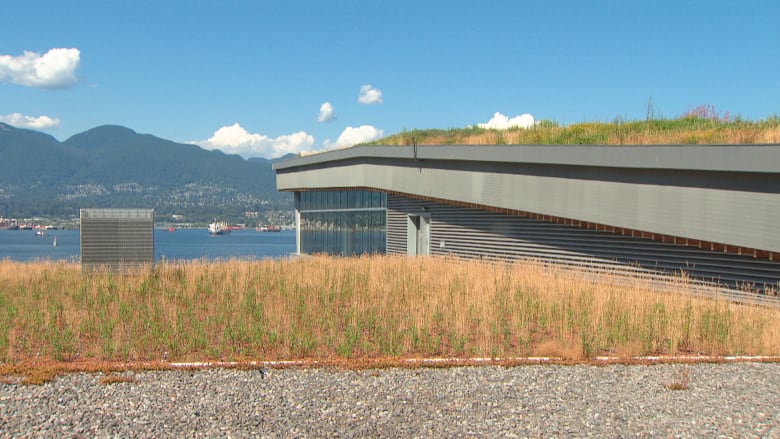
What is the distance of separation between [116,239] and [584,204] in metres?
11.6

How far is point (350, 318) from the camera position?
40.4 feet

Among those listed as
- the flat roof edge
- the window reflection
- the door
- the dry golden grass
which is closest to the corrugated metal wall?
the door

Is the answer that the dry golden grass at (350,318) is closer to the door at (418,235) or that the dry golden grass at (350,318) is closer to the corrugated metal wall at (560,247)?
the corrugated metal wall at (560,247)

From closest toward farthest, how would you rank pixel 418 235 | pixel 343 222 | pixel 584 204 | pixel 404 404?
pixel 404 404 → pixel 584 204 → pixel 418 235 → pixel 343 222

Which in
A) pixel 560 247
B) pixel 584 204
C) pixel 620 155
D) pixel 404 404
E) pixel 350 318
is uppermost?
pixel 620 155

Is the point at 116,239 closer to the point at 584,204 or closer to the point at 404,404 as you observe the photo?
the point at 584,204

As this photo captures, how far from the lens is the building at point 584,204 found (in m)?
14.4

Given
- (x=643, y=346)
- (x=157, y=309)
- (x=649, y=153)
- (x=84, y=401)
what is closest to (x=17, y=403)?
(x=84, y=401)

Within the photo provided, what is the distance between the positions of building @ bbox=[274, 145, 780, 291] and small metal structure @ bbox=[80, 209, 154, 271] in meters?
9.53

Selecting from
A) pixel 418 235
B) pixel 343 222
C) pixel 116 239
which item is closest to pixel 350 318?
pixel 116 239

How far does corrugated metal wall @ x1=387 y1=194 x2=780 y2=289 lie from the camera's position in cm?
1541

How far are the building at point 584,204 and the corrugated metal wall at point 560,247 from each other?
0.10 feet

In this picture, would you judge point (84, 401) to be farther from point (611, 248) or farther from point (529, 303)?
point (611, 248)

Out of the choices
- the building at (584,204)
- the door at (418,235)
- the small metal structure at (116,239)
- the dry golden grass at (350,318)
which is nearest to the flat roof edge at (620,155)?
the building at (584,204)
